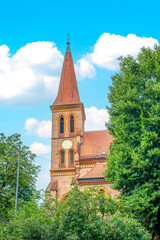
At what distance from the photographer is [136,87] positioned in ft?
58.1

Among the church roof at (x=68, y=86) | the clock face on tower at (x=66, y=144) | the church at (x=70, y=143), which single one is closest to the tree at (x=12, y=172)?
the church at (x=70, y=143)

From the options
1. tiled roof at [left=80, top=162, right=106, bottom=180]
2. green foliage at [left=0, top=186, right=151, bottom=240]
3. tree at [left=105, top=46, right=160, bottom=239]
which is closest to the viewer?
green foliage at [left=0, top=186, right=151, bottom=240]

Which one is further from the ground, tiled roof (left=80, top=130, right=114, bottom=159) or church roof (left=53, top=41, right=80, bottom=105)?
church roof (left=53, top=41, right=80, bottom=105)

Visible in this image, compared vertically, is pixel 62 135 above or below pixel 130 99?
above

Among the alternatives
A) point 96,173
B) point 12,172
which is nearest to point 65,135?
point 96,173

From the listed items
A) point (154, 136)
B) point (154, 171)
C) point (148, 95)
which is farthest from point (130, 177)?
point (148, 95)

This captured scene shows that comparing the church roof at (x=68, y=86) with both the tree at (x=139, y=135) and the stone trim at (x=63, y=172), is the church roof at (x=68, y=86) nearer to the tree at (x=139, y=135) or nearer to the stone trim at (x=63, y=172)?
the stone trim at (x=63, y=172)

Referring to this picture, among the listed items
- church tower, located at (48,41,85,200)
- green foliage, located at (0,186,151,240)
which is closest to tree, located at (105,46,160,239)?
green foliage, located at (0,186,151,240)

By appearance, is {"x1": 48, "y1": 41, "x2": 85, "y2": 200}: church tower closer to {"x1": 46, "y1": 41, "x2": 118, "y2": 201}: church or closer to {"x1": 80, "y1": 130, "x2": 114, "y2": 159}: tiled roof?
{"x1": 46, "y1": 41, "x2": 118, "y2": 201}: church

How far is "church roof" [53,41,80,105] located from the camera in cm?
4284

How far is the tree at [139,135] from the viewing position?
48.0ft

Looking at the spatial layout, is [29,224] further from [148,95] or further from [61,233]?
[148,95]

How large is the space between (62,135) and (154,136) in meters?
26.3

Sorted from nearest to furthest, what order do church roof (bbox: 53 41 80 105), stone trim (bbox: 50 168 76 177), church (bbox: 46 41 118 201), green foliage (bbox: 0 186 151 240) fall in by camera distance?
1. green foliage (bbox: 0 186 151 240)
2. church (bbox: 46 41 118 201)
3. stone trim (bbox: 50 168 76 177)
4. church roof (bbox: 53 41 80 105)
